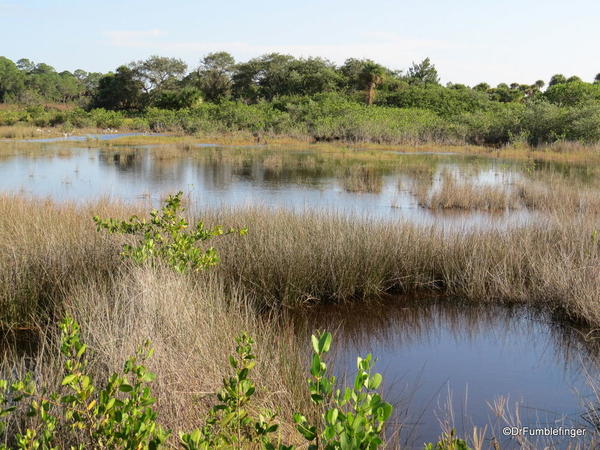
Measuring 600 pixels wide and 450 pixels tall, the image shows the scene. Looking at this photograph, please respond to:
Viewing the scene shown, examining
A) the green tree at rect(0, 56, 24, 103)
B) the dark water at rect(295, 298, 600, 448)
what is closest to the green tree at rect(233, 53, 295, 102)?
the green tree at rect(0, 56, 24, 103)

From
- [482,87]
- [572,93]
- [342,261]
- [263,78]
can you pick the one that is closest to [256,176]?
[342,261]

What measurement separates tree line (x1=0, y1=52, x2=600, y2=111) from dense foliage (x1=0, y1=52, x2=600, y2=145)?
0.09 meters

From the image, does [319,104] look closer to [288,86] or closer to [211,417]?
[288,86]

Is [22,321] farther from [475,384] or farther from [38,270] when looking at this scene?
[475,384]

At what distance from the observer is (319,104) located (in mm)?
40469

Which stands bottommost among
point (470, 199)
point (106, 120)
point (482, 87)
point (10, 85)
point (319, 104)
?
point (470, 199)

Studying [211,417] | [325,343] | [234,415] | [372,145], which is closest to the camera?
[325,343]

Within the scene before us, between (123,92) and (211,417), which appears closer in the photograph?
(211,417)

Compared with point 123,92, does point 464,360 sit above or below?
below

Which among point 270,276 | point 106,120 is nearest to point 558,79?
point 106,120

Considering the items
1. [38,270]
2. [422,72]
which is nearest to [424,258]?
[38,270]

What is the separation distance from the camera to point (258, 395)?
344 centimetres

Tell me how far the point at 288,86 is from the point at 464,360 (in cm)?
4418

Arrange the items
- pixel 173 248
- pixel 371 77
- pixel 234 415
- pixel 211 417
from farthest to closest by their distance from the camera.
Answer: pixel 371 77 < pixel 173 248 < pixel 211 417 < pixel 234 415
